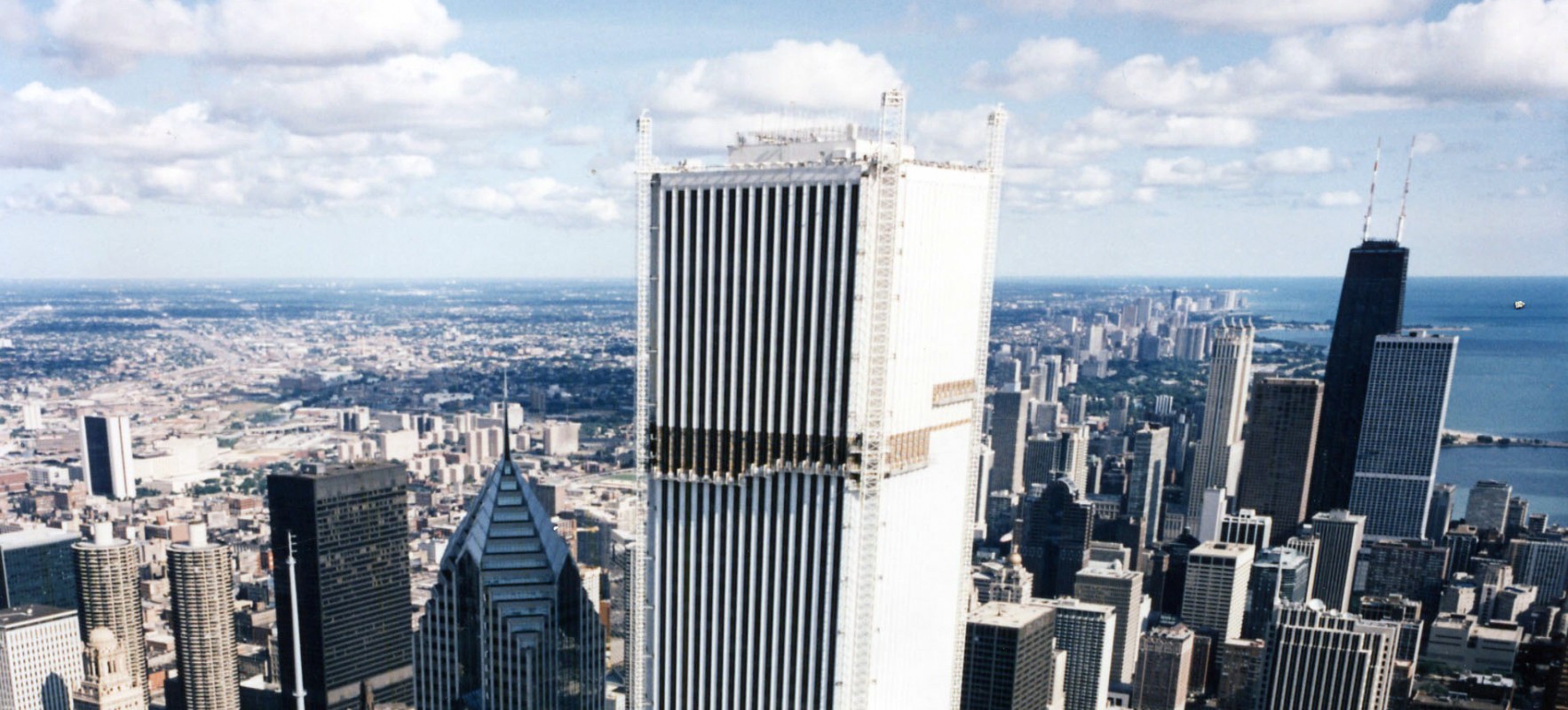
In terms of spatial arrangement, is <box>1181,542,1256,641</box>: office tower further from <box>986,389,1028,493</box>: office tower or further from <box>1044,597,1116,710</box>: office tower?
<box>986,389,1028,493</box>: office tower

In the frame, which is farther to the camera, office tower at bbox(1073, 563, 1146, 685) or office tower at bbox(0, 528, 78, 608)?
office tower at bbox(1073, 563, 1146, 685)

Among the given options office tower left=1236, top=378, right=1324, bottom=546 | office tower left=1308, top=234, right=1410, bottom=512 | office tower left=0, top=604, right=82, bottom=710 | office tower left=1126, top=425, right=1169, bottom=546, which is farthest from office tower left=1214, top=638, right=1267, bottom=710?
office tower left=0, top=604, right=82, bottom=710

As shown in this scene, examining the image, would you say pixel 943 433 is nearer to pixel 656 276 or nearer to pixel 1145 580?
pixel 656 276

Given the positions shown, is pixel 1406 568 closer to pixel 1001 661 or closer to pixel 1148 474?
pixel 1148 474

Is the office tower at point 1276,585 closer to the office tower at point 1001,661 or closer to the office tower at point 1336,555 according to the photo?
the office tower at point 1336,555

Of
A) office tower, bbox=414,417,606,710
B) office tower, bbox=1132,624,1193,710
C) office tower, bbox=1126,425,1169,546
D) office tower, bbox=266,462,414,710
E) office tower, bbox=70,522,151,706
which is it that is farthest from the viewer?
office tower, bbox=1126,425,1169,546

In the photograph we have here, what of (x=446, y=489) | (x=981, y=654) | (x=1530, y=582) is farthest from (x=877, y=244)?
(x=446, y=489)
